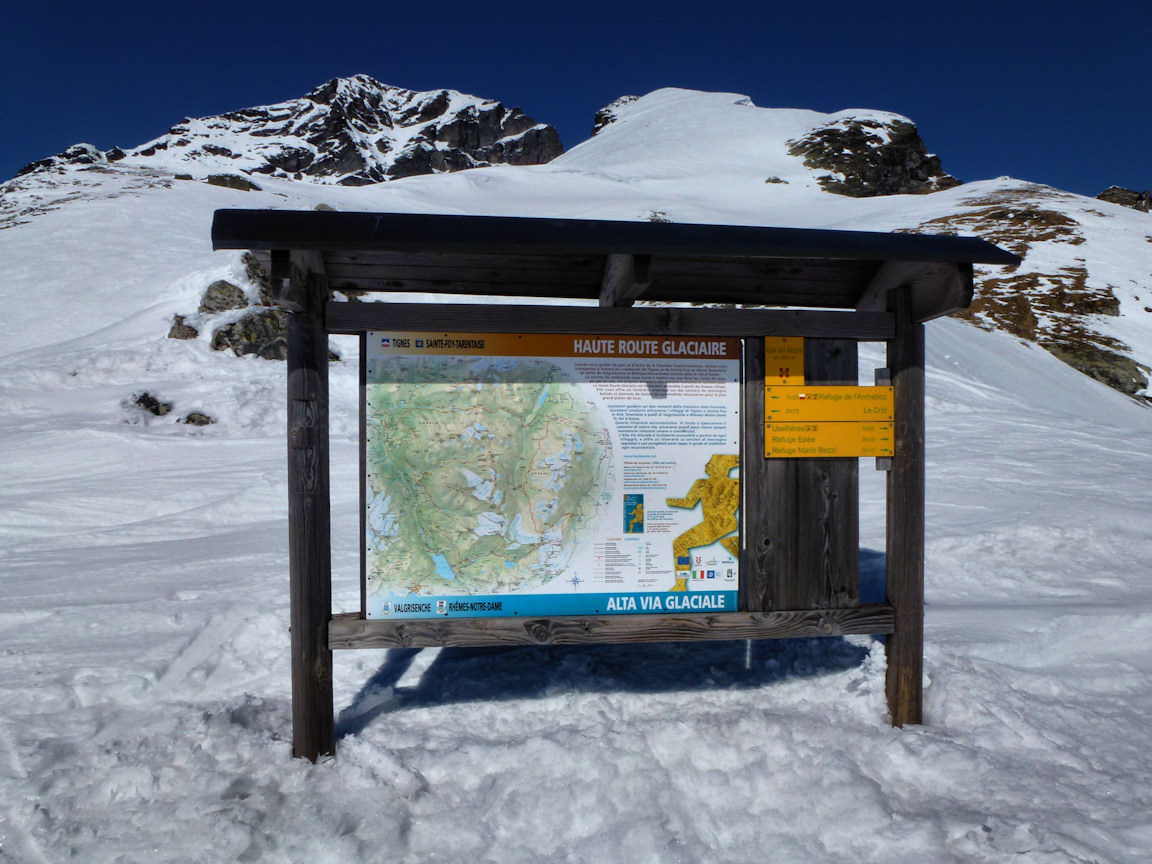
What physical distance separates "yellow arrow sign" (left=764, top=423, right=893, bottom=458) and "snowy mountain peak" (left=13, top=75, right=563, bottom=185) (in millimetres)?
105589

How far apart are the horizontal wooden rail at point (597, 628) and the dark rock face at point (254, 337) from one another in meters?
13.4

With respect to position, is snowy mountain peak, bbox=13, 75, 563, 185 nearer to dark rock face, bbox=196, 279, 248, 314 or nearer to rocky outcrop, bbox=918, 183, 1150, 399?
rocky outcrop, bbox=918, 183, 1150, 399

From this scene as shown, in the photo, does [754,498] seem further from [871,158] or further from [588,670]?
[871,158]

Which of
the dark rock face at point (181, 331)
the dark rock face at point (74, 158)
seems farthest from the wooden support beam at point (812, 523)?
the dark rock face at point (74, 158)

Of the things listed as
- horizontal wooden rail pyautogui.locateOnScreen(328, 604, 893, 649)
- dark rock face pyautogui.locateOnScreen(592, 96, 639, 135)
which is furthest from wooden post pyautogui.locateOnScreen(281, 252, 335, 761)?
dark rock face pyautogui.locateOnScreen(592, 96, 639, 135)

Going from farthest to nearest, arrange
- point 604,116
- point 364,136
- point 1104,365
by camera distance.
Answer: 1. point 364,136
2. point 604,116
3. point 1104,365

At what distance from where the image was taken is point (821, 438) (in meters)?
3.34

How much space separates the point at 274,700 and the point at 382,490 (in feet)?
4.59

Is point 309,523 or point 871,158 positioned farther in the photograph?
point 871,158

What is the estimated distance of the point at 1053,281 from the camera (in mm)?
27938

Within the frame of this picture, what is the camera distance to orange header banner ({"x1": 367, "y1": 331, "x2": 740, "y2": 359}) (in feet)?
10.2

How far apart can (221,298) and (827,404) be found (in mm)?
17083

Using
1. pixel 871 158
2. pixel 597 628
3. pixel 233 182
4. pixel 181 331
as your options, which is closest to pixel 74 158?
pixel 233 182

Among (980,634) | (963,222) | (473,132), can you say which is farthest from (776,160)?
(473,132)
